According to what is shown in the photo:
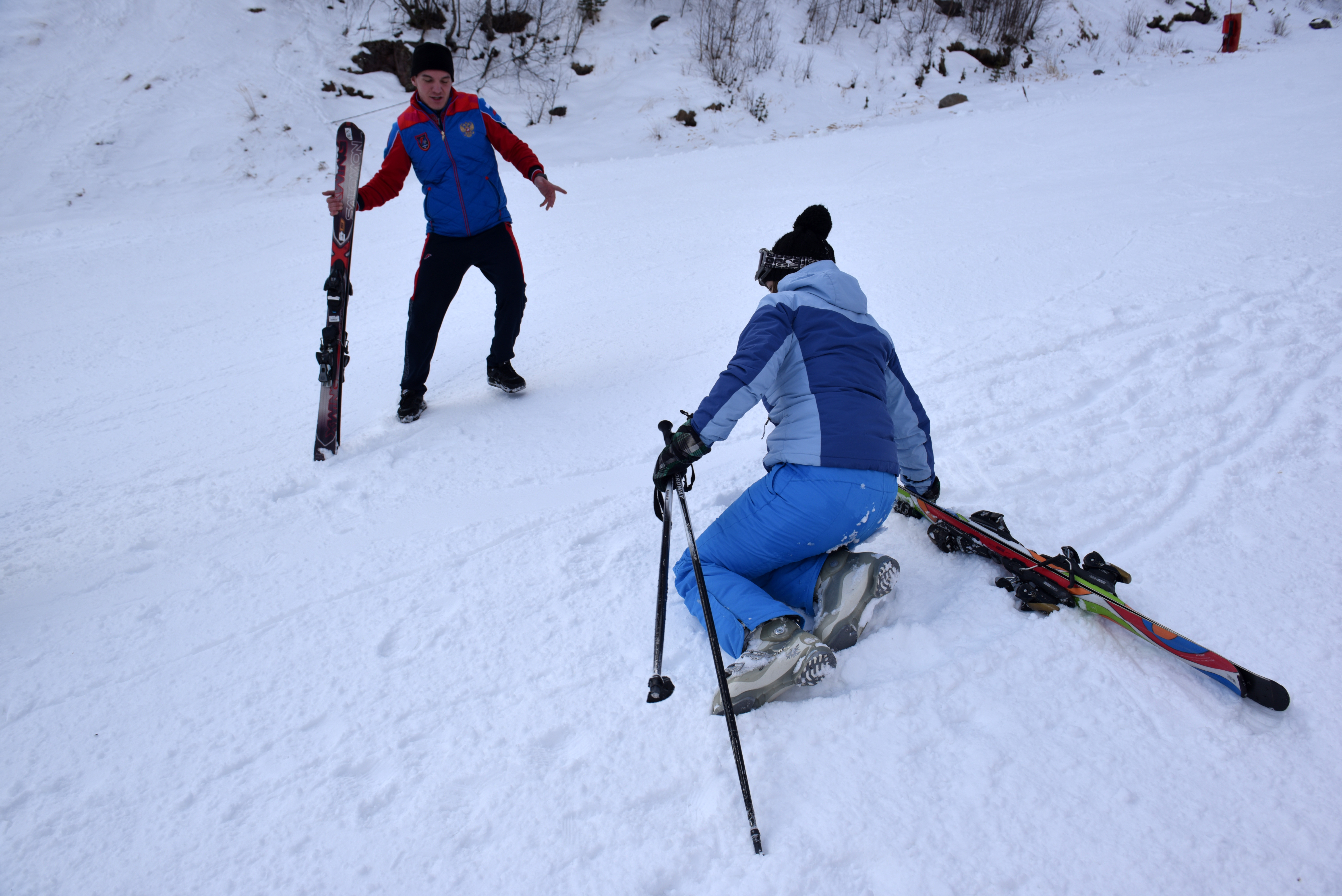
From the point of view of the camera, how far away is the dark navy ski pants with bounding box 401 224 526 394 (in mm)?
3338

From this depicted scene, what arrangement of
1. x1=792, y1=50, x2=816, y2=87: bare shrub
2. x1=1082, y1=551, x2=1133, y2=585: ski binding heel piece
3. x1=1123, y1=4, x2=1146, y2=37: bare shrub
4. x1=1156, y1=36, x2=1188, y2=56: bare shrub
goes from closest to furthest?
x1=1082, y1=551, x2=1133, y2=585: ski binding heel piece → x1=792, y1=50, x2=816, y2=87: bare shrub → x1=1156, y1=36, x2=1188, y2=56: bare shrub → x1=1123, y1=4, x2=1146, y2=37: bare shrub

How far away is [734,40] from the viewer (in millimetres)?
13062

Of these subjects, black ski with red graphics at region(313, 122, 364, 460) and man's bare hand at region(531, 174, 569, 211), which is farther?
man's bare hand at region(531, 174, 569, 211)

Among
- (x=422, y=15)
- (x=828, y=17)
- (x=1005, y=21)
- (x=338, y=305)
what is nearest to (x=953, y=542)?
(x=338, y=305)

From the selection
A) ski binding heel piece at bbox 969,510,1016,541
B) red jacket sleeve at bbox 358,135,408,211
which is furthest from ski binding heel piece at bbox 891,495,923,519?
red jacket sleeve at bbox 358,135,408,211

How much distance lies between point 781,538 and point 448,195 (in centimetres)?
238

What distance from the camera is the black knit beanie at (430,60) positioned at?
305cm

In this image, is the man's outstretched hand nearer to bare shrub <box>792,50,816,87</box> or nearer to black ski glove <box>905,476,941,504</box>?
black ski glove <box>905,476,941,504</box>

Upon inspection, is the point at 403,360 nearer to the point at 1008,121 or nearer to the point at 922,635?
the point at 922,635

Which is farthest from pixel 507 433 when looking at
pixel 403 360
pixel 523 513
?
pixel 403 360

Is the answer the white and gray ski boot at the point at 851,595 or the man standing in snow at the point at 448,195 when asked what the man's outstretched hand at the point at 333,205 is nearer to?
the man standing in snow at the point at 448,195

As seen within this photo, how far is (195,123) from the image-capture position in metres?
9.39

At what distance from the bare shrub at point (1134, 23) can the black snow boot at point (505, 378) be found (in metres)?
17.6

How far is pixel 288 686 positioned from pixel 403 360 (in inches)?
96.7
